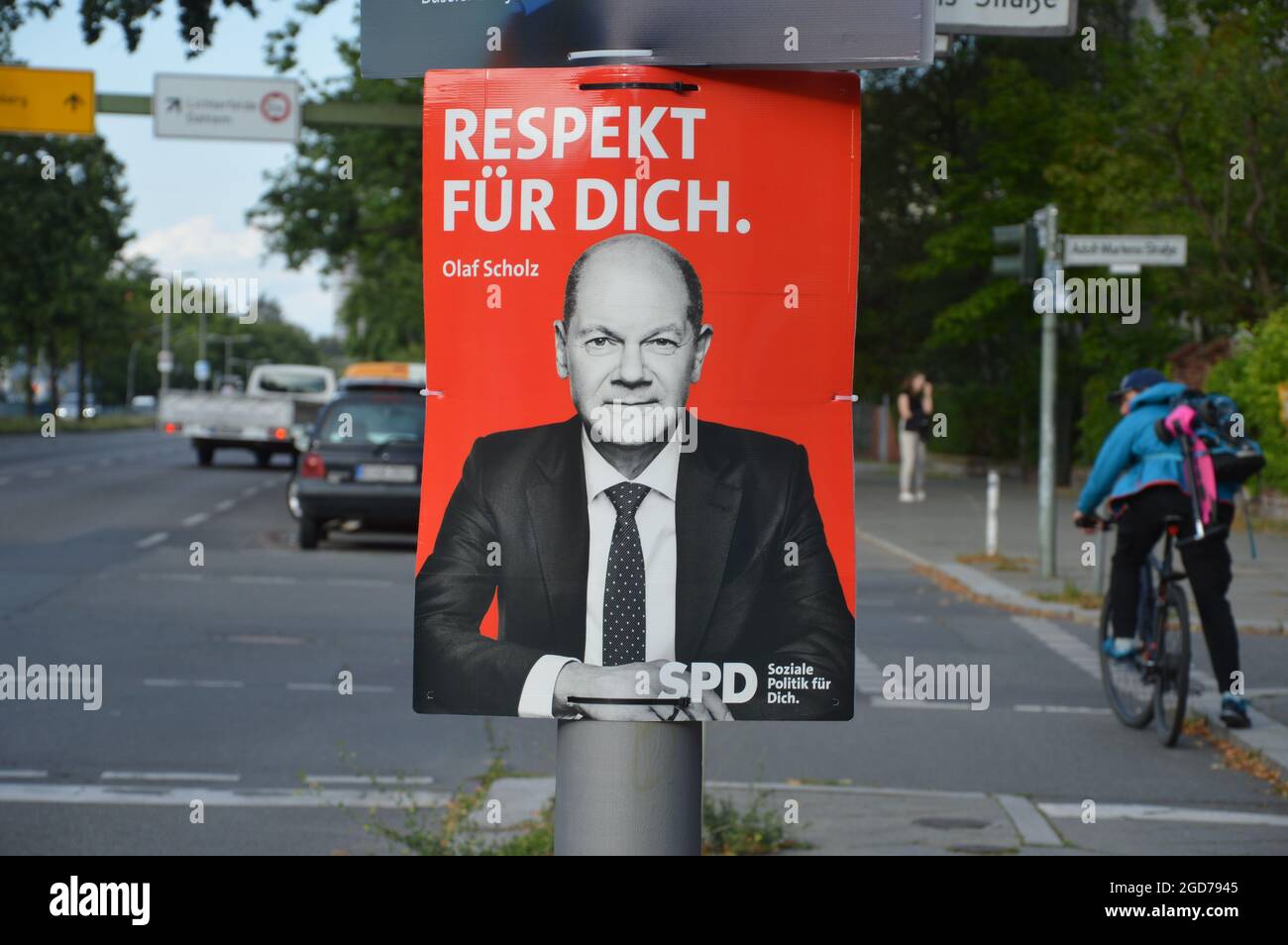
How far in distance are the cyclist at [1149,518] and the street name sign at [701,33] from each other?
5985mm

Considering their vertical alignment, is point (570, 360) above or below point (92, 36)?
below

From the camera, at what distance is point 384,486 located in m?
19.2

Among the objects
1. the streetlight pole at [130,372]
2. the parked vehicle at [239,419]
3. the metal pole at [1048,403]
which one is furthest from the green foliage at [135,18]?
the streetlight pole at [130,372]

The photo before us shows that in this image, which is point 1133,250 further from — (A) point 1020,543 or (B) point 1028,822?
(B) point 1028,822

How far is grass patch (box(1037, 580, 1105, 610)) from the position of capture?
14.3m

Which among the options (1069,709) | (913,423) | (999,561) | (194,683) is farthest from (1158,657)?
(913,423)

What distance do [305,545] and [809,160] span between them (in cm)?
1689

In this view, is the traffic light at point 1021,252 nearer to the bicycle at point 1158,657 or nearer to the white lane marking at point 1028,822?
the bicycle at point 1158,657

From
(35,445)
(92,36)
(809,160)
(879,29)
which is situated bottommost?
(35,445)

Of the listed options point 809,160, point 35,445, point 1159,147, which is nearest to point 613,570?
point 809,160

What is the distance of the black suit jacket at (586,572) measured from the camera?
292cm

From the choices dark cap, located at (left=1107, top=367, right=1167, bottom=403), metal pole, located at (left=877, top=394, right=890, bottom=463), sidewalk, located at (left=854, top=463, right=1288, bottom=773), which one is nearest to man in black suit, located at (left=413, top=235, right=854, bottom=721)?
sidewalk, located at (left=854, top=463, right=1288, bottom=773)

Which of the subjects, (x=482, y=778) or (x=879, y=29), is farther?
(x=482, y=778)
